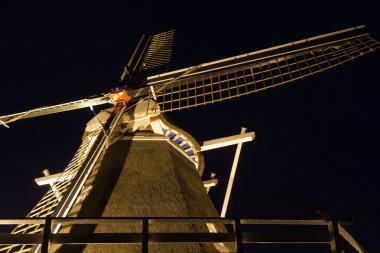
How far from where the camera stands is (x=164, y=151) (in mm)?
6852

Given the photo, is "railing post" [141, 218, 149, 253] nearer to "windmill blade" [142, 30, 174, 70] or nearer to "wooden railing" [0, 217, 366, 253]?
"wooden railing" [0, 217, 366, 253]

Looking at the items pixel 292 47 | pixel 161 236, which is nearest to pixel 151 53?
pixel 292 47

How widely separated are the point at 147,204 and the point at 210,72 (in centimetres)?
413

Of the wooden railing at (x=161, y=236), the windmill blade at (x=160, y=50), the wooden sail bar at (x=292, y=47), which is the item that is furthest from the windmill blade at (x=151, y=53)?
the wooden railing at (x=161, y=236)

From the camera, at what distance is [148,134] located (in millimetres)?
7379

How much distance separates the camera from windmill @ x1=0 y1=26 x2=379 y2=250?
5559 millimetres

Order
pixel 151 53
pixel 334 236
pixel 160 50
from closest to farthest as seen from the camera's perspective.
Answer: pixel 334 236 < pixel 151 53 < pixel 160 50

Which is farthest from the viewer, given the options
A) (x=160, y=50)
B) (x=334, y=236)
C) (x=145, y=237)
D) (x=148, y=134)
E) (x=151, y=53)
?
(x=160, y=50)

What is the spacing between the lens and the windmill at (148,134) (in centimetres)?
556

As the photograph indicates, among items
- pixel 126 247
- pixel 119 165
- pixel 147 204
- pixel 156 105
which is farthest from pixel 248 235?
pixel 156 105

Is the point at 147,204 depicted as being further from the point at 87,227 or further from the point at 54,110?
the point at 54,110

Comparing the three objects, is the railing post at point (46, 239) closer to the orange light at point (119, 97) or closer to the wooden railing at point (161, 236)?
the wooden railing at point (161, 236)

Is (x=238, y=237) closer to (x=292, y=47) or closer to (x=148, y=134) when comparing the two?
(x=148, y=134)

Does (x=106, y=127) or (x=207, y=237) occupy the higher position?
(x=106, y=127)
